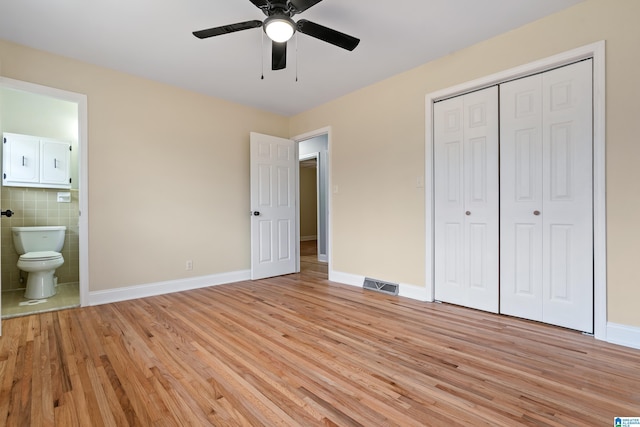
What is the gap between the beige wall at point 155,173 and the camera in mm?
3141

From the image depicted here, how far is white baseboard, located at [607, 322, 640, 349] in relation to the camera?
208 cm

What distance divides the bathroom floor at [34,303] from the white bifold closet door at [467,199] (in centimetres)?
387

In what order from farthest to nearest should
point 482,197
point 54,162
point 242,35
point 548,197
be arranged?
point 54,162 → point 482,197 → point 242,35 → point 548,197

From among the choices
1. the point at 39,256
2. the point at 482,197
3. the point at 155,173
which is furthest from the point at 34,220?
the point at 482,197

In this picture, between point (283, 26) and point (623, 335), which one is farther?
point (623, 335)

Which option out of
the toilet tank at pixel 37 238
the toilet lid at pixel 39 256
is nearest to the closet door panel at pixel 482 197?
the toilet lid at pixel 39 256

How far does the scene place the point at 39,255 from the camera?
3328 mm

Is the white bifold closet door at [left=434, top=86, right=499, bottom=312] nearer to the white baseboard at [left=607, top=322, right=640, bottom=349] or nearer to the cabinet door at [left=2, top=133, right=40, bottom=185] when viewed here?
the white baseboard at [left=607, top=322, right=640, bottom=349]

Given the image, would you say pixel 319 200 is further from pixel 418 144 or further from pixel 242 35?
pixel 242 35

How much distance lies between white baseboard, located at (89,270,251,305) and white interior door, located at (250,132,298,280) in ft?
0.98

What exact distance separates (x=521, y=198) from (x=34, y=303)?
4958 millimetres

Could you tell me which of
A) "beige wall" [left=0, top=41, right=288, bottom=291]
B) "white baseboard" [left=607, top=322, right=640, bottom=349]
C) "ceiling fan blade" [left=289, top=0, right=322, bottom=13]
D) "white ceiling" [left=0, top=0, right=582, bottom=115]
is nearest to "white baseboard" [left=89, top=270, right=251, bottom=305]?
"beige wall" [left=0, top=41, right=288, bottom=291]

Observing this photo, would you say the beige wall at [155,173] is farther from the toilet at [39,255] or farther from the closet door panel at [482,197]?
the closet door panel at [482,197]

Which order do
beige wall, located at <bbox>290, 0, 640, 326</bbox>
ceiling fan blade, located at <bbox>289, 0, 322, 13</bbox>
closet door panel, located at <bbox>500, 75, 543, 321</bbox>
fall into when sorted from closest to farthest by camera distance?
ceiling fan blade, located at <bbox>289, 0, 322, 13</bbox> < beige wall, located at <bbox>290, 0, 640, 326</bbox> < closet door panel, located at <bbox>500, 75, 543, 321</bbox>
